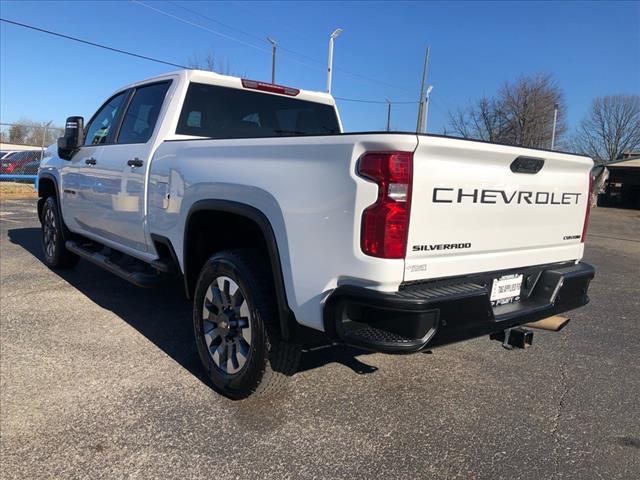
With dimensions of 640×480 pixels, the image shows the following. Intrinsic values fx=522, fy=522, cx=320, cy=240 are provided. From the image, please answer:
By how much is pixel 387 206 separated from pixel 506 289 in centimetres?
108

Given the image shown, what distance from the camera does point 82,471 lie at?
2504mm

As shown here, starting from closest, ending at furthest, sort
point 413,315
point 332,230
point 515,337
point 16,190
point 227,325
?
point 413,315
point 332,230
point 515,337
point 227,325
point 16,190

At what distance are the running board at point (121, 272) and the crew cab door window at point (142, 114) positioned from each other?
43.7 inches

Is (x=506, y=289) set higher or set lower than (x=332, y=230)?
lower

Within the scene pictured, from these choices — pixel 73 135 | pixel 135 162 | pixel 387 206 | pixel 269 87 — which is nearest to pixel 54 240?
pixel 73 135

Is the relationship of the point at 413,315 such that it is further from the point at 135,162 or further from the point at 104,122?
the point at 104,122

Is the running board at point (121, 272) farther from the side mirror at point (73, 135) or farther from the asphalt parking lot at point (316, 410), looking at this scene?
the side mirror at point (73, 135)

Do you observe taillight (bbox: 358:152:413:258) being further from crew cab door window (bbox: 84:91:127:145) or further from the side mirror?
the side mirror

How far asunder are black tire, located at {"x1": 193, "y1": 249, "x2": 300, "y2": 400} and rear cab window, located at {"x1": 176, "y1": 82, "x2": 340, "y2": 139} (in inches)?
55.3

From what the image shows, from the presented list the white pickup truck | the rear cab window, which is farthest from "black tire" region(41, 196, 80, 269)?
the rear cab window

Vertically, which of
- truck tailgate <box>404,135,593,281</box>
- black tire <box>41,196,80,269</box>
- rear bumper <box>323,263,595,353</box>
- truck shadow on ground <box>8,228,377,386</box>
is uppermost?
truck tailgate <box>404,135,593,281</box>

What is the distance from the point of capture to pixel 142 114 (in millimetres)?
4652

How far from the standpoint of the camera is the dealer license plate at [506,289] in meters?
2.89

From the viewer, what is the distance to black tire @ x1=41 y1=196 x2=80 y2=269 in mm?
6258
